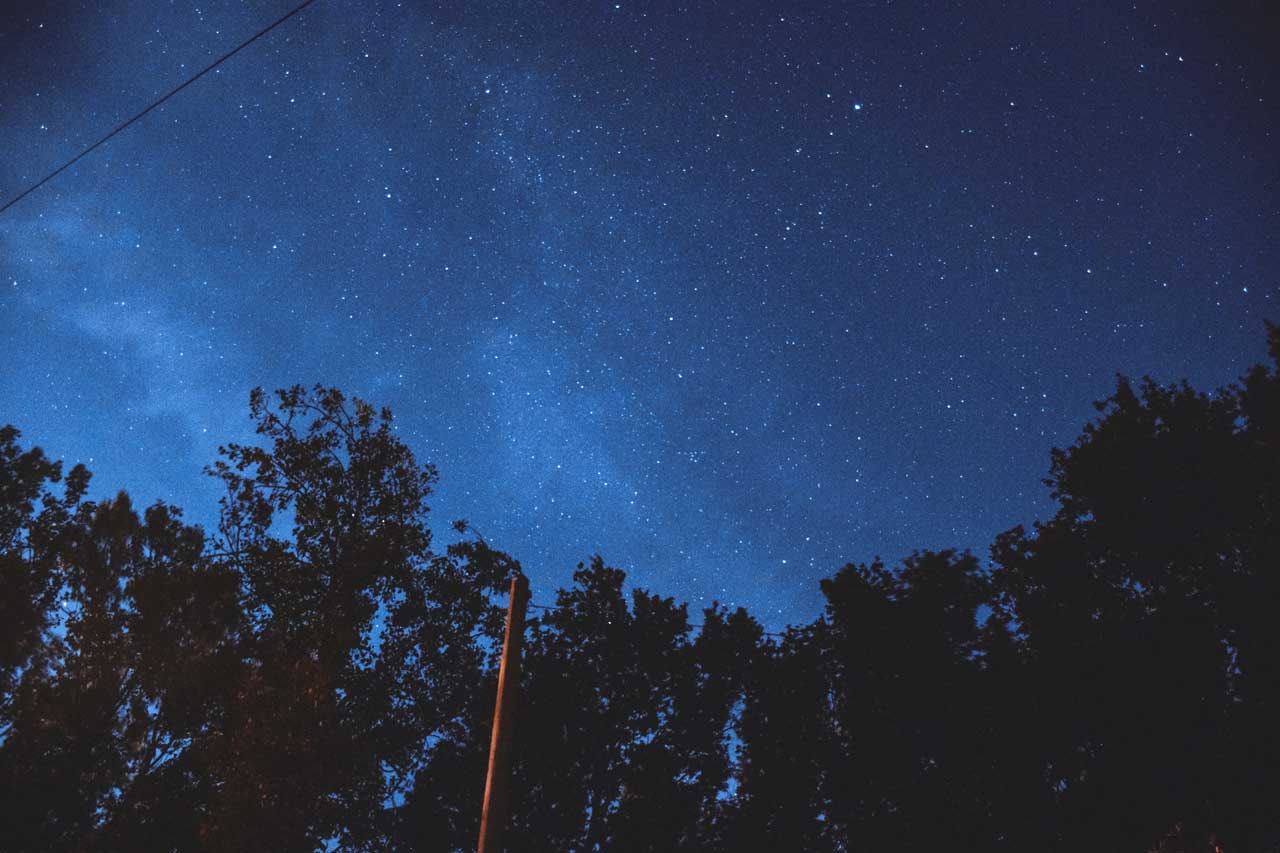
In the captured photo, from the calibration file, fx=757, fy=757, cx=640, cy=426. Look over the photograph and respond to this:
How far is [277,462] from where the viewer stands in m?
21.8

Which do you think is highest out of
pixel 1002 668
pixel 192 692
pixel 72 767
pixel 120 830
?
pixel 1002 668

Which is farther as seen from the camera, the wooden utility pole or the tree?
the tree

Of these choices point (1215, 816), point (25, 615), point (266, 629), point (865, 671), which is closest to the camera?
point (1215, 816)

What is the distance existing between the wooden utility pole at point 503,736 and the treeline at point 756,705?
915cm

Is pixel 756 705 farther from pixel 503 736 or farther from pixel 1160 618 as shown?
pixel 503 736

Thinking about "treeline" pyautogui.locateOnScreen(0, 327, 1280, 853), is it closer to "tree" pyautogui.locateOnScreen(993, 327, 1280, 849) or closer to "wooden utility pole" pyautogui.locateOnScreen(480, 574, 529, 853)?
"tree" pyautogui.locateOnScreen(993, 327, 1280, 849)

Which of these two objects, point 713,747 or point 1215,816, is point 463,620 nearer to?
→ point 713,747

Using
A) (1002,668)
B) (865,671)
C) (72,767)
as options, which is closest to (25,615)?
(72,767)

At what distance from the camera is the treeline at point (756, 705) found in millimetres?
19547

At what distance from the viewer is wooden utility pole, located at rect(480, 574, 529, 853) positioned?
30.6 feet

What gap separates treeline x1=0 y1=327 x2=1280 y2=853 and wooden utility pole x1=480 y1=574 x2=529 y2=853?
360 inches

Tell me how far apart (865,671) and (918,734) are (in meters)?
2.67

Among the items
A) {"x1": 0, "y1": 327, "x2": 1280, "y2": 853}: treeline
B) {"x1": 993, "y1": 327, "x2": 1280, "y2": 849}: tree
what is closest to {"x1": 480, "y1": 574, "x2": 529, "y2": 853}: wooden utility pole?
{"x1": 0, "y1": 327, "x2": 1280, "y2": 853}: treeline

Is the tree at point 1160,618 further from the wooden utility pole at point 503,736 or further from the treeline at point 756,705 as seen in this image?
the wooden utility pole at point 503,736
